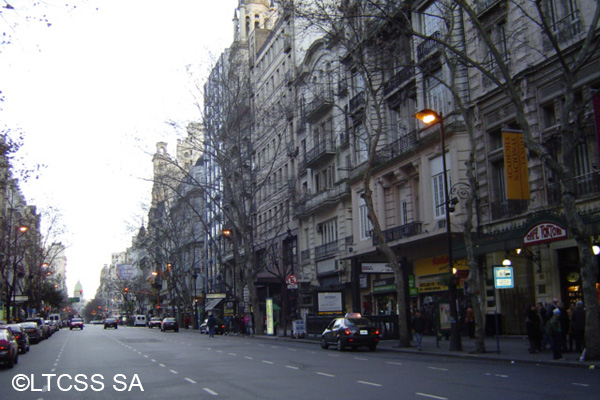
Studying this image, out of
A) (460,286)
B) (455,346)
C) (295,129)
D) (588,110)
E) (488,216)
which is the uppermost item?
(295,129)

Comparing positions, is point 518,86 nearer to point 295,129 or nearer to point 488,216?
point 488,216

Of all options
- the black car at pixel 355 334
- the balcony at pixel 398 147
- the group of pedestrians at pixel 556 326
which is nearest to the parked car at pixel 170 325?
the balcony at pixel 398 147

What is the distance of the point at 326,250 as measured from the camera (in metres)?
47.8

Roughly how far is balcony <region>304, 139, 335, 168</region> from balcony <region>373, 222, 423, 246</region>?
10825 mm

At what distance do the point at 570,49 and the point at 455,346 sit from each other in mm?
11608

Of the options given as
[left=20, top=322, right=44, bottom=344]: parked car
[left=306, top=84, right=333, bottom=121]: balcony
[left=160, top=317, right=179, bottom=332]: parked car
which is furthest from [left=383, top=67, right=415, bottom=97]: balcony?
[left=160, top=317, right=179, bottom=332]: parked car

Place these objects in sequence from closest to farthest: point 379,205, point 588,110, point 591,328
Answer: point 591,328 < point 588,110 < point 379,205

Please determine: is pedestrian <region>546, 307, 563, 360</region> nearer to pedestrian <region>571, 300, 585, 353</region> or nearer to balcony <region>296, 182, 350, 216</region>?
pedestrian <region>571, 300, 585, 353</region>

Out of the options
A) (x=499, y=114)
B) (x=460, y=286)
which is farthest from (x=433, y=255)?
(x=499, y=114)

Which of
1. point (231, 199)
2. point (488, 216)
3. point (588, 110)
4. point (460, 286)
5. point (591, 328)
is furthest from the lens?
point (231, 199)

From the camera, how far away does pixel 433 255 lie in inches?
1356

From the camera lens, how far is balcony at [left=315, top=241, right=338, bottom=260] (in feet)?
152

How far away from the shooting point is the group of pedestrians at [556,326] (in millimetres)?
18859

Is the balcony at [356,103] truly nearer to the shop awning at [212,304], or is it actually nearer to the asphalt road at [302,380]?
the asphalt road at [302,380]
